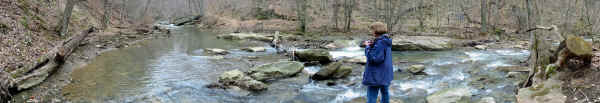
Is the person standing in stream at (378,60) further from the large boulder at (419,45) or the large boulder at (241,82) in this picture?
the large boulder at (419,45)

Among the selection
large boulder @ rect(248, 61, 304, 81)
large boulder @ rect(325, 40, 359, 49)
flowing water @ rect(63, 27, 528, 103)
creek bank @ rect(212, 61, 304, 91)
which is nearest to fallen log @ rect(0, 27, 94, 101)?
flowing water @ rect(63, 27, 528, 103)

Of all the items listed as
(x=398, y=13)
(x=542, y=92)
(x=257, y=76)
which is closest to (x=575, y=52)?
(x=542, y=92)

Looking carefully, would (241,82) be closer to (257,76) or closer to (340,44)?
(257,76)

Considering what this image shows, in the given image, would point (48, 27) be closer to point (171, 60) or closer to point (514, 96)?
point (171, 60)

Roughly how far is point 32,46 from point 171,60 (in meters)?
5.08

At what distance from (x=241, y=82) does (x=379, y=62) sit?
4386mm

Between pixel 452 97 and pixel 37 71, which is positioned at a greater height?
pixel 37 71

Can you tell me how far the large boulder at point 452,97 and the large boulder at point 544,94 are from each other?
0.97 m

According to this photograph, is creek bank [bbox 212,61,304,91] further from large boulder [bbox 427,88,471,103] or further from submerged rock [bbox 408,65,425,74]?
large boulder [bbox 427,88,471,103]

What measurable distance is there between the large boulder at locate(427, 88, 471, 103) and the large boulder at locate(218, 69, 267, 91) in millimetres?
3867

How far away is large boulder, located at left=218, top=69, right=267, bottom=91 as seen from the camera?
8711 mm

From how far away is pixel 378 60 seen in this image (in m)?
5.34

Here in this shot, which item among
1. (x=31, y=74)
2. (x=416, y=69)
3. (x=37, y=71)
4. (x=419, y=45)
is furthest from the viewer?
(x=419, y=45)

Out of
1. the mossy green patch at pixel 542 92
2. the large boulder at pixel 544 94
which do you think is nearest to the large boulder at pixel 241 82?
the large boulder at pixel 544 94
